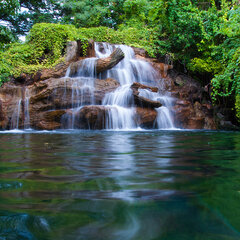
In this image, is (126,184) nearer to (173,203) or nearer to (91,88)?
(173,203)

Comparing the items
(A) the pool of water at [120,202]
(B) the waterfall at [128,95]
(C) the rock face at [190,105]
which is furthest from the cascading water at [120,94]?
(A) the pool of water at [120,202]

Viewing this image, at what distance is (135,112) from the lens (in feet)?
33.7

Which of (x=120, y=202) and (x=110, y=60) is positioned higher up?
(x=110, y=60)

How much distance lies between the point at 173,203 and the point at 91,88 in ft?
32.5

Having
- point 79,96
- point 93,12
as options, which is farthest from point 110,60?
point 93,12

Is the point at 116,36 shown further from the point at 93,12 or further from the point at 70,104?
the point at 70,104

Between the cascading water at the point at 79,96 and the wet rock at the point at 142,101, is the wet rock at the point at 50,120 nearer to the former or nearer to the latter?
the cascading water at the point at 79,96

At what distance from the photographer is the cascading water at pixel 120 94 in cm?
1001

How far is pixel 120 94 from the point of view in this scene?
35.3ft

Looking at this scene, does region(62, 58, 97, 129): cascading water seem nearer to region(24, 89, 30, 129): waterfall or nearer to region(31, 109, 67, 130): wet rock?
region(31, 109, 67, 130): wet rock

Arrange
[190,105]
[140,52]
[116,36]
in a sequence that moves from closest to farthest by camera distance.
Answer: [190,105] < [140,52] < [116,36]

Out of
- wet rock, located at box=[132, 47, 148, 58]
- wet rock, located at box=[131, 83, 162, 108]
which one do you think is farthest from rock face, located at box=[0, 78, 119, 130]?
wet rock, located at box=[132, 47, 148, 58]

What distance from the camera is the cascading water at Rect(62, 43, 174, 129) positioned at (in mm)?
10008

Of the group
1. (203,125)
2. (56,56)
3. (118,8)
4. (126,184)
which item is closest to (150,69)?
(203,125)
